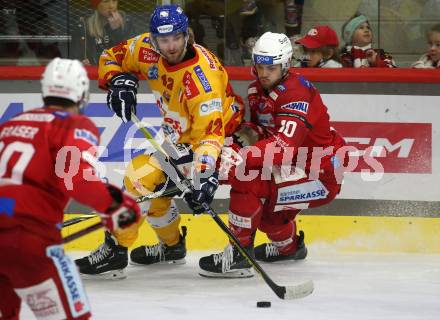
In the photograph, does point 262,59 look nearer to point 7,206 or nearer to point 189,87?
point 189,87

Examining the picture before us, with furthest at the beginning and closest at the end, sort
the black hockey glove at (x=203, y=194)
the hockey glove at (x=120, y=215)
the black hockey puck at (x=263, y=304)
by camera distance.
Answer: the black hockey glove at (x=203, y=194) → the black hockey puck at (x=263, y=304) → the hockey glove at (x=120, y=215)

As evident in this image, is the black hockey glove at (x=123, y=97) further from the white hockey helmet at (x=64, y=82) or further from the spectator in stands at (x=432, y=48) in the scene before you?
the spectator in stands at (x=432, y=48)

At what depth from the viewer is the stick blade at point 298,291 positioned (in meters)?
4.58

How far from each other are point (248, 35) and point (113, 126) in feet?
3.00

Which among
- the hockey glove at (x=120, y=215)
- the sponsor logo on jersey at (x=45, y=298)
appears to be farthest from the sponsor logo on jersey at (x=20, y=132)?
the sponsor logo on jersey at (x=45, y=298)

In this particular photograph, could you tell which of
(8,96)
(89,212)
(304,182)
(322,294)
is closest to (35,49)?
(8,96)

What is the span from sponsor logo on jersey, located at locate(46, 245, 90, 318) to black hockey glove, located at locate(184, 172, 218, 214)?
1.51 meters

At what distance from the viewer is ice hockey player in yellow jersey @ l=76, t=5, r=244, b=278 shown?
15.9 feet

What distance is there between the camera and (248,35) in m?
5.96

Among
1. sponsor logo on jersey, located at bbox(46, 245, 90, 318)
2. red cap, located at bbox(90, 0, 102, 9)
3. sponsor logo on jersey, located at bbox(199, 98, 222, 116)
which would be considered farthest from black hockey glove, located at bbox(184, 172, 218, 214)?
red cap, located at bbox(90, 0, 102, 9)

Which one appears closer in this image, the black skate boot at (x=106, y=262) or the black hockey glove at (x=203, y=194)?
the black hockey glove at (x=203, y=194)

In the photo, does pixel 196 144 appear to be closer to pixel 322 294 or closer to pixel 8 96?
pixel 322 294

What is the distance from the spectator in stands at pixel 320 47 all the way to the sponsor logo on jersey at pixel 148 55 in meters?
1.12

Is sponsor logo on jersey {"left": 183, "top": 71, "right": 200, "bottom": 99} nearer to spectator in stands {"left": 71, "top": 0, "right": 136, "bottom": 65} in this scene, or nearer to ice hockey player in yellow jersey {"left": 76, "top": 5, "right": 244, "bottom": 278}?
ice hockey player in yellow jersey {"left": 76, "top": 5, "right": 244, "bottom": 278}
